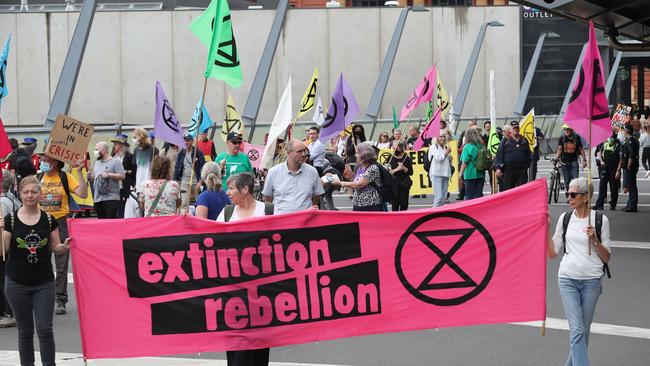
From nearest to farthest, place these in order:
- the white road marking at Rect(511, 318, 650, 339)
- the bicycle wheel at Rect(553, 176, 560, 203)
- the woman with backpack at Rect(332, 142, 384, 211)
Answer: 1. the white road marking at Rect(511, 318, 650, 339)
2. the woman with backpack at Rect(332, 142, 384, 211)
3. the bicycle wheel at Rect(553, 176, 560, 203)

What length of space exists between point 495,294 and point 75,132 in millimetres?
7480

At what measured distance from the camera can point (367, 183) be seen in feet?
47.7

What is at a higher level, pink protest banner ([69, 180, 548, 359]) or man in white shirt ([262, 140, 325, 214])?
man in white shirt ([262, 140, 325, 214])

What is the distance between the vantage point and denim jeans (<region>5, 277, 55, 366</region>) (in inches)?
359

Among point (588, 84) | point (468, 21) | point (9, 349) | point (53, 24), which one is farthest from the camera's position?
point (468, 21)

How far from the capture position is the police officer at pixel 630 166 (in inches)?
937

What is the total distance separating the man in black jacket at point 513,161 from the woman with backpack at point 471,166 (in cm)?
60

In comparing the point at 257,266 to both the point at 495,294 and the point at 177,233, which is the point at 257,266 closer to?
the point at 177,233

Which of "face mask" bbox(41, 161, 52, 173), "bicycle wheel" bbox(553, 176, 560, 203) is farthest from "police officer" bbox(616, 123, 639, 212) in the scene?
"face mask" bbox(41, 161, 52, 173)

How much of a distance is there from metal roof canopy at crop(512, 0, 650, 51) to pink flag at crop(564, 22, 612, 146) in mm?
8853

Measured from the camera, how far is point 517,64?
56.6m

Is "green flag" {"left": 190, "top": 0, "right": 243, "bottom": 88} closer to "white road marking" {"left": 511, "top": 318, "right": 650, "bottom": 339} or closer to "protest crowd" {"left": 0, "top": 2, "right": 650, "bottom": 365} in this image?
"protest crowd" {"left": 0, "top": 2, "right": 650, "bottom": 365}

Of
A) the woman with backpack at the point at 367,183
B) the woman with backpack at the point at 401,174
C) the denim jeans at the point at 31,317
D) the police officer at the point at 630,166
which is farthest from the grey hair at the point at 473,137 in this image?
the denim jeans at the point at 31,317

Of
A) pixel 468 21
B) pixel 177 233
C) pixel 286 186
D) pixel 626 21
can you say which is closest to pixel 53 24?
pixel 468 21
